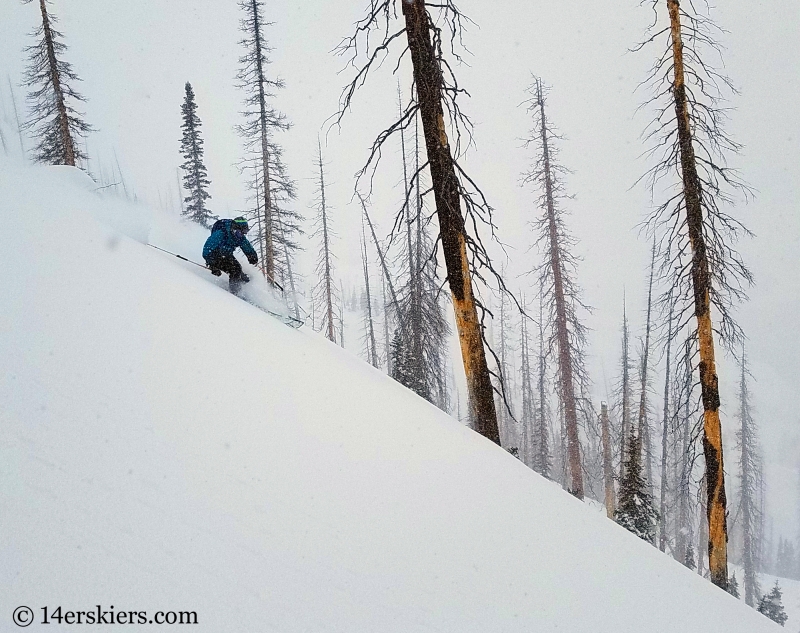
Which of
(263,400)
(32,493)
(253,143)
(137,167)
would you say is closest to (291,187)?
(253,143)

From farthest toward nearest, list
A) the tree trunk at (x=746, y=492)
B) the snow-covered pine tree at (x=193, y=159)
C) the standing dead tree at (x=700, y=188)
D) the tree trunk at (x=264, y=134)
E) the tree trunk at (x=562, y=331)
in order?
the tree trunk at (x=746, y=492)
the snow-covered pine tree at (x=193, y=159)
the tree trunk at (x=264, y=134)
the tree trunk at (x=562, y=331)
the standing dead tree at (x=700, y=188)

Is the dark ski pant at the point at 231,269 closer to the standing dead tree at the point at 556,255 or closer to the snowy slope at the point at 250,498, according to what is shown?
the snowy slope at the point at 250,498

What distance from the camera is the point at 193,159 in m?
25.9

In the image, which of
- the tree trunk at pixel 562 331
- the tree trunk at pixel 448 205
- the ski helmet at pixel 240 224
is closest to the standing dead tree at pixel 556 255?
the tree trunk at pixel 562 331

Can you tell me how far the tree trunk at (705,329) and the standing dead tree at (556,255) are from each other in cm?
754

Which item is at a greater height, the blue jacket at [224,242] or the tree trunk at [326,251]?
the tree trunk at [326,251]

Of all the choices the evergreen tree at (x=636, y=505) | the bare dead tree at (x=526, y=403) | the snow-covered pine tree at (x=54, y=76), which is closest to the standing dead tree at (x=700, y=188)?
the evergreen tree at (x=636, y=505)

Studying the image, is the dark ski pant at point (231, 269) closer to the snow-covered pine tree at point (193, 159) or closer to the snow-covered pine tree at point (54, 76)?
the snow-covered pine tree at point (54, 76)

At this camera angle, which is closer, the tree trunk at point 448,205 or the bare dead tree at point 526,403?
the tree trunk at point 448,205

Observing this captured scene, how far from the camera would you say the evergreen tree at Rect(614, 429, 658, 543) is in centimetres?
1575

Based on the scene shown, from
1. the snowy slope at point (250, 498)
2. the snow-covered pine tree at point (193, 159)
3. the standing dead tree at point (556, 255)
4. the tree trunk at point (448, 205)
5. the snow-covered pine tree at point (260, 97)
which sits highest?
the snow-covered pine tree at point (193, 159)

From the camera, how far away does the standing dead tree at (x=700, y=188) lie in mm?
7500

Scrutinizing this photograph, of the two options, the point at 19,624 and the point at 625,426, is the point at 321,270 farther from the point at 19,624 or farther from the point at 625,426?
the point at 19,624

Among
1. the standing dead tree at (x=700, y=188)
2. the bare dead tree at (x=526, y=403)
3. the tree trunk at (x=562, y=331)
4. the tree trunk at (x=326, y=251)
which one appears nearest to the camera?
the standing dead tree at (x=700, y=188)
